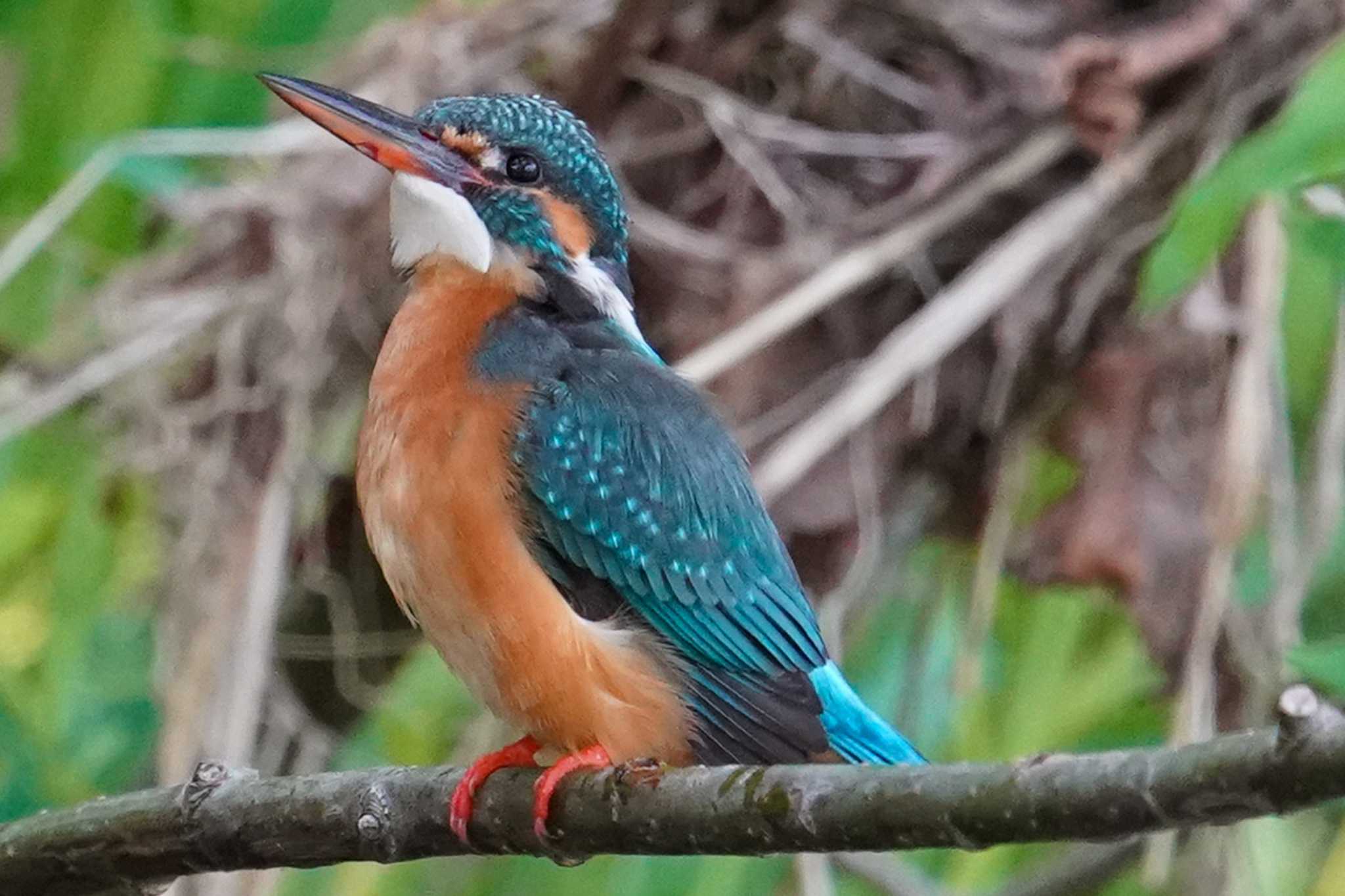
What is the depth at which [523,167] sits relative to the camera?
6.88ft

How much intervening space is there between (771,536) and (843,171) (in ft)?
3.14

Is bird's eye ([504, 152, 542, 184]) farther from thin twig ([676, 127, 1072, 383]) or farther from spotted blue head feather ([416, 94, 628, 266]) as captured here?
thin twig ([676, 127, 1072, 383])

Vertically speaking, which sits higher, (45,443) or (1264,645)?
(45,443)

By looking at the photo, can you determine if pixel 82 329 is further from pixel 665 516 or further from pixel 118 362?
pixel 665 516

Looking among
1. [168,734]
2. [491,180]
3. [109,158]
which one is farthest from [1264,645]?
[109,158]

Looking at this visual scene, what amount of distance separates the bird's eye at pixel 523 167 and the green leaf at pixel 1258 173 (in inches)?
26.9

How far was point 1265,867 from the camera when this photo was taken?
2.35 m

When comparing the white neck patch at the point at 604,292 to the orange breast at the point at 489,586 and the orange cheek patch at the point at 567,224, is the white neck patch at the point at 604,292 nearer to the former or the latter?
the orange cheek patch at the point at 567,224

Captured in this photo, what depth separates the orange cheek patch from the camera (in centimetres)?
209

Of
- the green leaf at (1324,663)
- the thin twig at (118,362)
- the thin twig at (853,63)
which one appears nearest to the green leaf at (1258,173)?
the green leaf at (1324,663)

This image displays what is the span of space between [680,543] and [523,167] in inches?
18.5

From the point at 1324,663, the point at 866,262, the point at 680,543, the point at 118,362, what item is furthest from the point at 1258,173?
the point at 118,362

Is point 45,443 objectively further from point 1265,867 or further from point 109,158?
point 1265,867

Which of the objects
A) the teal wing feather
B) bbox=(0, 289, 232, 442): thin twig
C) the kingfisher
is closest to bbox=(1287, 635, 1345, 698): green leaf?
the kingfisher
